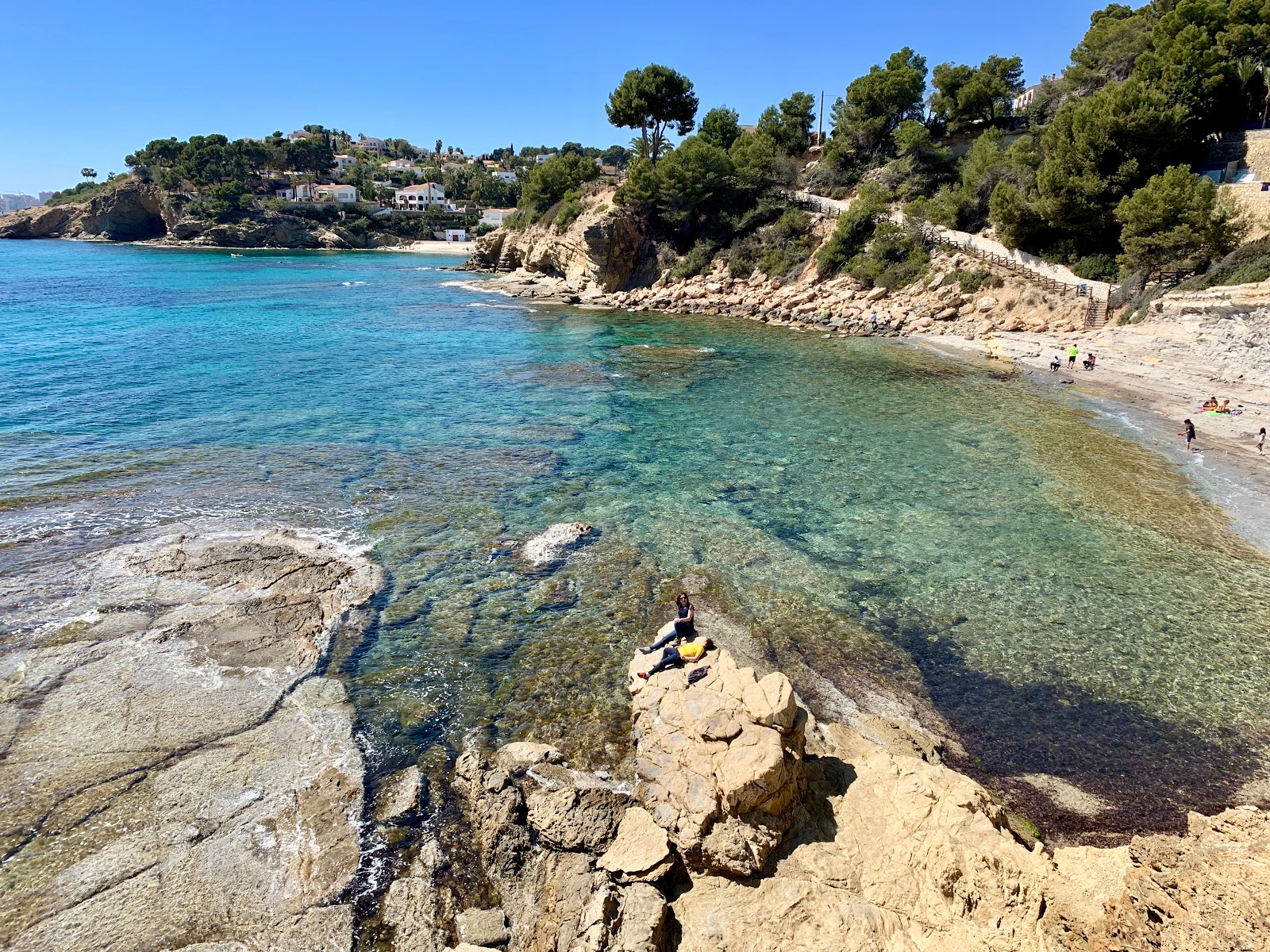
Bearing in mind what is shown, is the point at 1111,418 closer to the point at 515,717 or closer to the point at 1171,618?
the point at 1171,618

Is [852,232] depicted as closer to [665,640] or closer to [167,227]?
[665,640]

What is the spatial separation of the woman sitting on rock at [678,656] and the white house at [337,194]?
146 m

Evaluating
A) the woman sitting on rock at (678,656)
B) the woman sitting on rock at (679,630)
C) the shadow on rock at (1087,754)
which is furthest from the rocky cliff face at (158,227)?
the shadow on rock at (1087,754)

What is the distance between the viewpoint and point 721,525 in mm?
16328

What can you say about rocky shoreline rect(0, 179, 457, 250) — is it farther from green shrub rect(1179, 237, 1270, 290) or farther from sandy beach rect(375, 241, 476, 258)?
green shrub rect(1179, 237, 1270, 290)

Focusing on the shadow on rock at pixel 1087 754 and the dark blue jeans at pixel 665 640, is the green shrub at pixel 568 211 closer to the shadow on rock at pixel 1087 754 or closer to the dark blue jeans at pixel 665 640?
the dark blue jeans at pixel 665 640

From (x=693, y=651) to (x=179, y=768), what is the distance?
6.94 metres

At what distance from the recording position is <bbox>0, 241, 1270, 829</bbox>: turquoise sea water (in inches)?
404

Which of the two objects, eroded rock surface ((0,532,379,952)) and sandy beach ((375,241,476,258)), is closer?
eroded rock surface ((0,532,379,952))

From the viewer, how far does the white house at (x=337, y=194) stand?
133400 millimetres

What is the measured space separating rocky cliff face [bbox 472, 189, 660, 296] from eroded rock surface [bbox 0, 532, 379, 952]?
161ft

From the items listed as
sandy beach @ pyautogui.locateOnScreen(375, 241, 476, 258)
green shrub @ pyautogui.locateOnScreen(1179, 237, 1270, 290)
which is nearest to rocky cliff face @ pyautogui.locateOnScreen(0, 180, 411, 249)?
sandy beach @ pyautogui.locateOnScreen(375, 241, 476, 258)


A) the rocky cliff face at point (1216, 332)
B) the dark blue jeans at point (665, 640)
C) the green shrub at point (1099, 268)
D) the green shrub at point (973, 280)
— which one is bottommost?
the dark blue jeans at point (665, 640)

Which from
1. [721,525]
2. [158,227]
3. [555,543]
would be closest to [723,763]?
[555,543]
